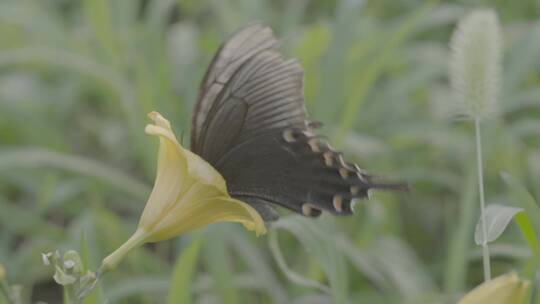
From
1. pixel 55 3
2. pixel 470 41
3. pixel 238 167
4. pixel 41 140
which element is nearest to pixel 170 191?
pixel 238 167

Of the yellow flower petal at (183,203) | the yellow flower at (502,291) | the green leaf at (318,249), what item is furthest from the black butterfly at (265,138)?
the green leaf at (318,249)

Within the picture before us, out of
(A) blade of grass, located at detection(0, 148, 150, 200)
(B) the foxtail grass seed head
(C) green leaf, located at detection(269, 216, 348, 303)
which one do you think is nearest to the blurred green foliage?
(A) blade of grass, located at detection(0, 148, 150, 200)

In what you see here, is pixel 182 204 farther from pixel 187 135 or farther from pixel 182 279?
pixel 187 135

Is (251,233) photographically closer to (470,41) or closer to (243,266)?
(243,266)

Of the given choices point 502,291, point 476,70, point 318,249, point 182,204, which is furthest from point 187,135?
point 502,291

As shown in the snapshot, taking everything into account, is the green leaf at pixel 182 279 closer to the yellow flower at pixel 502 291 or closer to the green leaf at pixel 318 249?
the green leaf at pixel 318 249

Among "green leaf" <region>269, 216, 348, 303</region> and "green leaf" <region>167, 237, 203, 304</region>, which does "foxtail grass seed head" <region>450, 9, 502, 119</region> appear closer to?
"green leaf" <region>269, 216, 348, 303</region>

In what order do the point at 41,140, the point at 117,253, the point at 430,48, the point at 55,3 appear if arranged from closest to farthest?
1. the point at 117,253
2. the point at 41,140
3. the point at 430,48
4. the point at 55,3
